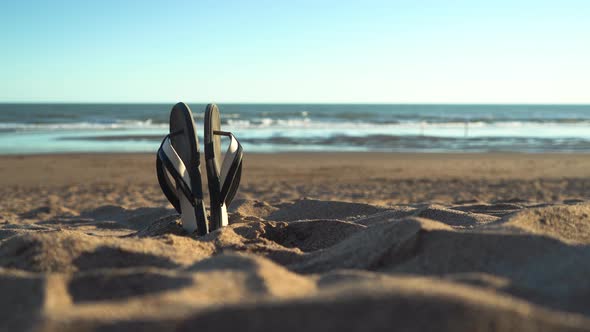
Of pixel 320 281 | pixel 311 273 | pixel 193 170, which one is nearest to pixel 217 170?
pixel 193 170

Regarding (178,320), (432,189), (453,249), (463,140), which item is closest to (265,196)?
(432,189)

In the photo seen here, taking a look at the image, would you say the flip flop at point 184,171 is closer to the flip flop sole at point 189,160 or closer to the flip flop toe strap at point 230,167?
the flip flop sole at point 189,160

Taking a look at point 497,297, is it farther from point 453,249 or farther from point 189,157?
point 189,157

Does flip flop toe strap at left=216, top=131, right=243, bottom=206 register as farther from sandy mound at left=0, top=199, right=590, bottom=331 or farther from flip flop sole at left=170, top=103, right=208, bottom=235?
sandy mound at left=0, top=199, right=590, bottom=331

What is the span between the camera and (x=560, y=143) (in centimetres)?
1916

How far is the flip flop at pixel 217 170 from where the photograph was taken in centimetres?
343

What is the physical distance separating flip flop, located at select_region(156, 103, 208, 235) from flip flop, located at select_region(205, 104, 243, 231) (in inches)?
3.3

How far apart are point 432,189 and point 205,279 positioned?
23.8 feet

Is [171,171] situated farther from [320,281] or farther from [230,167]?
[320,281]

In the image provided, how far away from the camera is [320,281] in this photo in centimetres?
178

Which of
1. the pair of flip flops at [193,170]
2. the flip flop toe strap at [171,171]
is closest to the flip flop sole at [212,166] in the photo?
the pair of flip flops at [193,170]

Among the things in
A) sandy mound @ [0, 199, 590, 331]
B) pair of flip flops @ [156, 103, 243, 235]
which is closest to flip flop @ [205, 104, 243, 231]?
pair of flip flops @ [156, 103, 243, 235]

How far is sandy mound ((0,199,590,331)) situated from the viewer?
1319 mm

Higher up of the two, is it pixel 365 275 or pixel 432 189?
pixel 365 275
